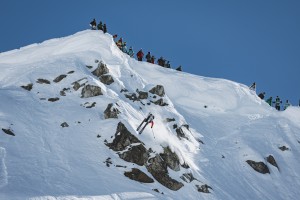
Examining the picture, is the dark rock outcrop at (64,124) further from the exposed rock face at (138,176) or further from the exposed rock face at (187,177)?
the exposed rock face at (187,177)

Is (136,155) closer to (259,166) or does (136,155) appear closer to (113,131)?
(113,131)

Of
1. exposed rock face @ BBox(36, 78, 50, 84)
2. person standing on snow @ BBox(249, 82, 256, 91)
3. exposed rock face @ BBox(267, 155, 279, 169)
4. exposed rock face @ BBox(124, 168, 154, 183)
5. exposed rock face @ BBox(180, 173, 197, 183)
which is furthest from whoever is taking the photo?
person standing on snow @ BBox(249, 82, 256, 91)

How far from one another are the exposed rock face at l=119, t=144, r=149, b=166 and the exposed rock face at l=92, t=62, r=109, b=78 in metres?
10.7

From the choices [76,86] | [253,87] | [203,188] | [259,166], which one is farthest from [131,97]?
[253,87]

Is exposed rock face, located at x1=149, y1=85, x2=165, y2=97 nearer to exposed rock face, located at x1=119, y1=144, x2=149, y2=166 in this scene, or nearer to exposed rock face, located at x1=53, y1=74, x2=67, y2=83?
exposed rock face, located at x1=53, y1=74, x2=67, y2=83

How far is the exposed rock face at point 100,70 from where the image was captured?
99.9ft

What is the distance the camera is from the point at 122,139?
21.6 meters

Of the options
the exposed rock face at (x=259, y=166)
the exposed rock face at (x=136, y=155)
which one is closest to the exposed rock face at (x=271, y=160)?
the exposed rock face at (x=259, y=166)

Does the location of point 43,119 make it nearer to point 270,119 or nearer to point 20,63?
point 20,63

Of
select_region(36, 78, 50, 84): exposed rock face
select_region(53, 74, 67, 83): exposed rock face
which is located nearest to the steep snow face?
select_region(36, 78, 50, 84): exposed rock face

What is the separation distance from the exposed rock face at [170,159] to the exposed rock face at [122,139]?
1.87 metres

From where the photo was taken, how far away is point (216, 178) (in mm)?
24641

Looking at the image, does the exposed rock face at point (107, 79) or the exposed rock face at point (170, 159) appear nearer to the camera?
the exposed rock face at point (170, 159)

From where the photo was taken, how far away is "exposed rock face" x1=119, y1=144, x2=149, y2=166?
20.8 meters
